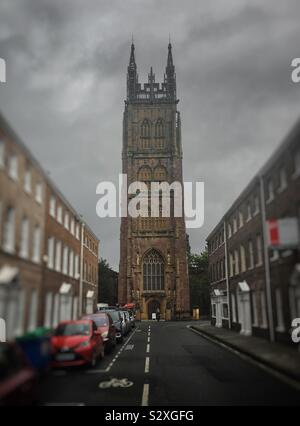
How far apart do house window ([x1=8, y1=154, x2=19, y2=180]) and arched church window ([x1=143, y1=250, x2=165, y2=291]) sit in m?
81.4

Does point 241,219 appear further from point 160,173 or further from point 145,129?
point 145,129

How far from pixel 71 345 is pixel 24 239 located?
1.37m

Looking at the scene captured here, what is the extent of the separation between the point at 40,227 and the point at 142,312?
3118 inches

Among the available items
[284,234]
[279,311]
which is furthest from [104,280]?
[284,234]

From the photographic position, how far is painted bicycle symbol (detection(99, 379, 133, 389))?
5.28 meters

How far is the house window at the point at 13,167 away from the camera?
3701 mm

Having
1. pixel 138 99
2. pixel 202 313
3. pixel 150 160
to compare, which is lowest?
pixel 202 313

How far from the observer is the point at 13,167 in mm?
3746

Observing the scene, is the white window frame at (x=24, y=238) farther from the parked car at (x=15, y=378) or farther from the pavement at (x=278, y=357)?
the pavement at (x=278, y=357)

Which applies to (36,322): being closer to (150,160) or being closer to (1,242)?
(1,242)
